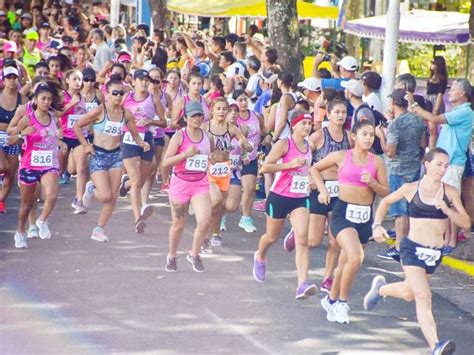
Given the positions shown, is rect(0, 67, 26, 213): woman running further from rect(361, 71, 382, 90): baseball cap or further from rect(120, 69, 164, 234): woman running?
rect(361, 71, 382, 90): baseball cap

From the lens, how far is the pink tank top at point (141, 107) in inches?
584

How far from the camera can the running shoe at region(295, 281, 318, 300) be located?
1056 cm

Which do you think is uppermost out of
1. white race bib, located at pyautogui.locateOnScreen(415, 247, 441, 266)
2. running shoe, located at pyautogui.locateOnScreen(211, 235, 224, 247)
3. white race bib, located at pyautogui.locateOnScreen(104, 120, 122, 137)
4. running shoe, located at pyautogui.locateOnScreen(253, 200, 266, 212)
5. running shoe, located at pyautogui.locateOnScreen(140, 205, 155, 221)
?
white race bib, located at pyautogui.locateOnScreen(104, 120, 122, 137)

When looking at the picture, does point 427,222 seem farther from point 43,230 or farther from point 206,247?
point 43,230

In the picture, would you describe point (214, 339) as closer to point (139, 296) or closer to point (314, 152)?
point (139, 296)

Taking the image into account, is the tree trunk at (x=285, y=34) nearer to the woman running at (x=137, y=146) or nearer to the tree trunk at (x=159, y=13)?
the woman running at (x=137, y=146)

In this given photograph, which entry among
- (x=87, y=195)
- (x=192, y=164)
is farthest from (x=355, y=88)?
(x=87, y=195)

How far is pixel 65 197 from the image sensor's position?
1678cm

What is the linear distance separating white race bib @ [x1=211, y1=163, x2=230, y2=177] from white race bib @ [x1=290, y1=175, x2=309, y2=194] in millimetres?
1672

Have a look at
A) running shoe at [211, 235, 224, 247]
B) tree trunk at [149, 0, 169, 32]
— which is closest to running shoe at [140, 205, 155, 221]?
running shoe at [211, 235, 224, 247]

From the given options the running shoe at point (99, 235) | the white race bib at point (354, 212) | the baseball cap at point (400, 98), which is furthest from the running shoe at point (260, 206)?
the white race bib at point (354, 212)

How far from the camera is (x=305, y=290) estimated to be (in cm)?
1059

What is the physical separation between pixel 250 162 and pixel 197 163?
2.53 meters

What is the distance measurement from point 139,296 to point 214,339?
5.17ft
